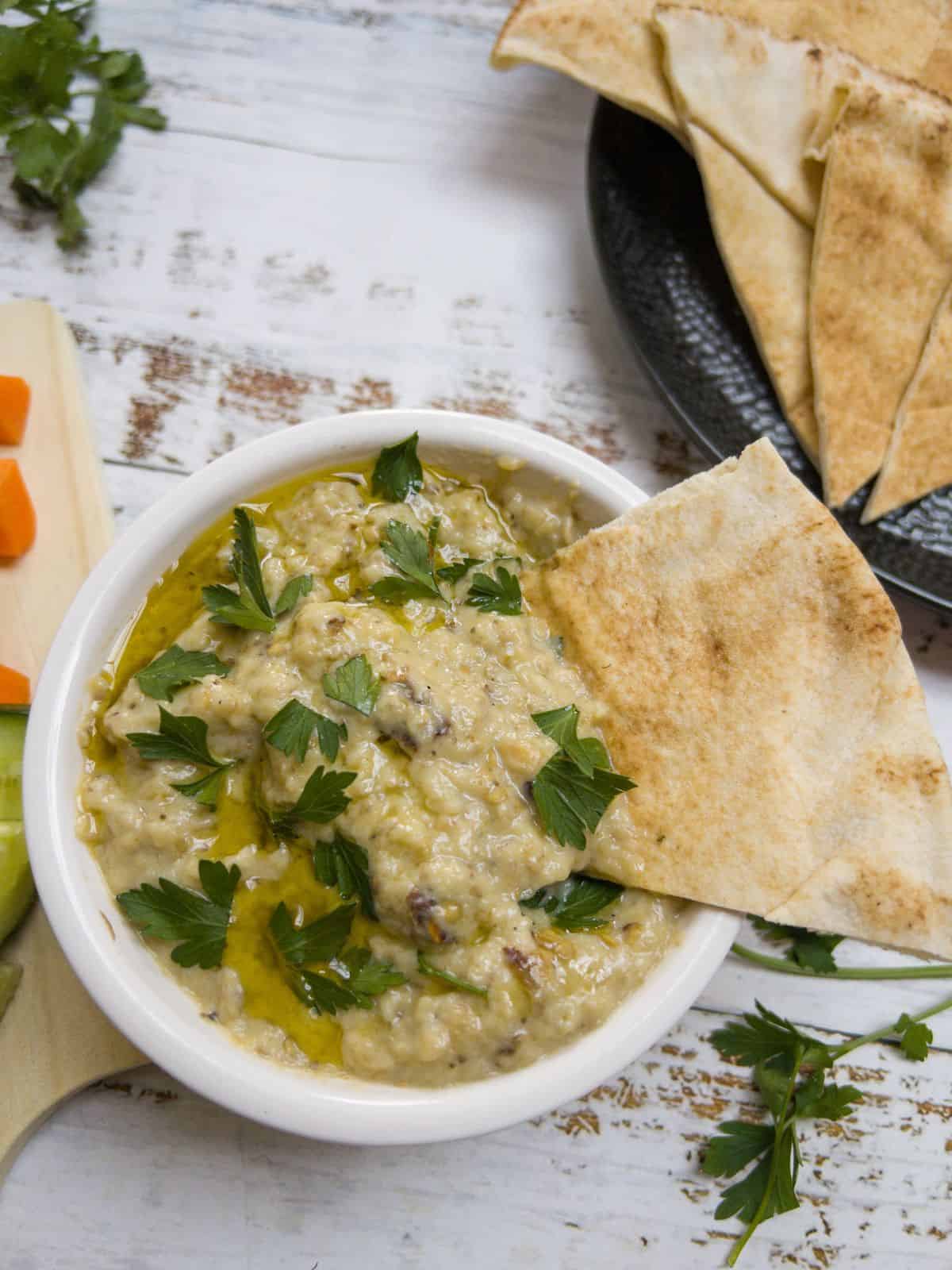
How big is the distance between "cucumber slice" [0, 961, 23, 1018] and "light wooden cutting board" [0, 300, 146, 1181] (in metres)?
0.01

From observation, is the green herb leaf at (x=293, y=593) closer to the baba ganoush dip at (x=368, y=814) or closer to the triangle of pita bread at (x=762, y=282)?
the baba ganoush dip at (x=368, y=814)

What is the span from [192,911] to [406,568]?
0.61m

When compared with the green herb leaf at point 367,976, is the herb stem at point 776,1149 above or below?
below

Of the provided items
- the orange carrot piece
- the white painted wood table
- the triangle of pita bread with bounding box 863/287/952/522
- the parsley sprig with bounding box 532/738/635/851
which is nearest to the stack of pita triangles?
the triangle of pita bread with bounding box 863/287/952/522

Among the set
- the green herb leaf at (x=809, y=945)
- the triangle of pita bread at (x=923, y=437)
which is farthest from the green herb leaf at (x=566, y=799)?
the triangle of pita bread at (x=923, y=437)

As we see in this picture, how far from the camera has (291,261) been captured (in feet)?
8.24

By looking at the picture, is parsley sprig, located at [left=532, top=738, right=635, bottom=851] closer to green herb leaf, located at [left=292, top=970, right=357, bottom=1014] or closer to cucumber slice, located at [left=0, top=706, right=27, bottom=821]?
green herb leaf, located at [left=292, top=970, right=357, bottom=1014]

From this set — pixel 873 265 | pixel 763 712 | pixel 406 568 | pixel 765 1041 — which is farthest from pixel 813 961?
pixel 873 265

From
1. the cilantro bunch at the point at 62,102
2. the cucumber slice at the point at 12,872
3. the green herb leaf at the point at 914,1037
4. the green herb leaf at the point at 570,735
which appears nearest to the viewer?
the green herb leaf at the point at 570,735

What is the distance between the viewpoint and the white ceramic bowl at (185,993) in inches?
64.1

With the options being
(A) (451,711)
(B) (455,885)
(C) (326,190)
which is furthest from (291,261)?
(B) (455,885)

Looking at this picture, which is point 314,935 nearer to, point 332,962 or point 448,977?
point 332,962

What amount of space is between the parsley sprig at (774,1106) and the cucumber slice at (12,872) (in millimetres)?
1352

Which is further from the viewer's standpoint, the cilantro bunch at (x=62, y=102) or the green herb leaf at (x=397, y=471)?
the cilantro bunch at (x=62, y=102)
